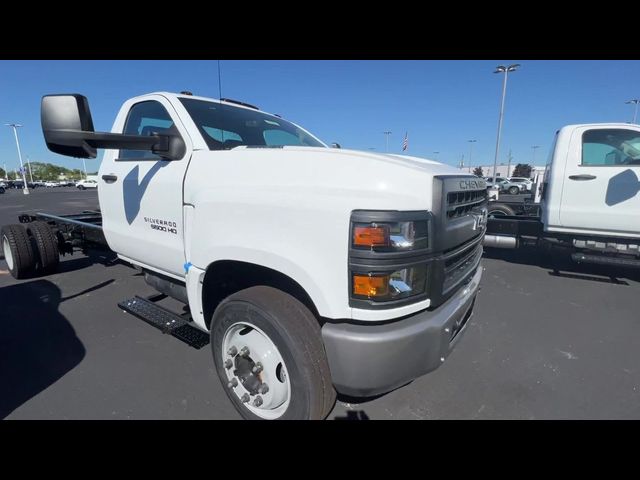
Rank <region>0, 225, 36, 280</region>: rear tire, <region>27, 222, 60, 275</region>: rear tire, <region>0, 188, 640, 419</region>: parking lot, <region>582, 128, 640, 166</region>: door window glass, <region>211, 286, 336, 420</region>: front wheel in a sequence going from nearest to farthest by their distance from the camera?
1. <region>211, 286, 336, 420</region>: front wheel
2. <region>0, 188, 640, 419</region>: parking lot
3. <region>582, 128, 640, 166</region>: door window glass
4. <region>0, 225, 36, 280</region>: rear tire
5. <region>27, 222, 60, 275</region>: rear tire

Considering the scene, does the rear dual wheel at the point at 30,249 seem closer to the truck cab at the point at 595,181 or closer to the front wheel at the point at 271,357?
the front wheel at the point at 271,357

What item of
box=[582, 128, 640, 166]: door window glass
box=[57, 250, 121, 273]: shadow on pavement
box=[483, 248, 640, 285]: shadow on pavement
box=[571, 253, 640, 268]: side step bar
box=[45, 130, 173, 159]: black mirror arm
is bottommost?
box=[483, 248, 640, 285]: shadow on pavement

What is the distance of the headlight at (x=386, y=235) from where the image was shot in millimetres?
1587

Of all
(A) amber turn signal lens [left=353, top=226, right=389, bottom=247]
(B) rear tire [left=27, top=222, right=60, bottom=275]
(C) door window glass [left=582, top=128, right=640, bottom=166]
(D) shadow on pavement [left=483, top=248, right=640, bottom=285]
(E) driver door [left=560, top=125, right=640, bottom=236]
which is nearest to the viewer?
(A) amber turn signal lens [left=353, top=226, right=389, bottom=247]

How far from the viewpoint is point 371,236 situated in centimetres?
159

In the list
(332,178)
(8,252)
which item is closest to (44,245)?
(8,252)

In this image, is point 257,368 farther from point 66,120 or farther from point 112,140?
point 66,120

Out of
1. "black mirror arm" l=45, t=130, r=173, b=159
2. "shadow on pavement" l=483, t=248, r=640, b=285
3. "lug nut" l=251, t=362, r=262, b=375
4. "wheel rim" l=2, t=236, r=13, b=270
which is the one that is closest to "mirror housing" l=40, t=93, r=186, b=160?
"black mirror arm" l=45, t=130, r=173, b=159

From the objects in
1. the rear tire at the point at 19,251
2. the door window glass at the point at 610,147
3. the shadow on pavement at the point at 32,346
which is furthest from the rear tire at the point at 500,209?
the rear tire at the point at 19,251

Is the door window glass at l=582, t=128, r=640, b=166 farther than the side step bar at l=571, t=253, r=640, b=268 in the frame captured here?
Yes

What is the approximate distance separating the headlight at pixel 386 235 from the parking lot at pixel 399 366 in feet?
4.59

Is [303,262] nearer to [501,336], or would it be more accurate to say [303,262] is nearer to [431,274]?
[431,274]

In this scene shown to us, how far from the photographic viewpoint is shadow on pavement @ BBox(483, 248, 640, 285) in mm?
5398

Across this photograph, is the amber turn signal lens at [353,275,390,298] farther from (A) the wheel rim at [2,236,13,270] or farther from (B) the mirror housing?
(A) the wheel rim at [2,236,13,270]
